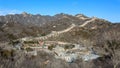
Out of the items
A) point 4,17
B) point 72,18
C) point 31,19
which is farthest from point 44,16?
point 72,18

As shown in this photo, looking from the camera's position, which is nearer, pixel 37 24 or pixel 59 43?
pixel 59 43

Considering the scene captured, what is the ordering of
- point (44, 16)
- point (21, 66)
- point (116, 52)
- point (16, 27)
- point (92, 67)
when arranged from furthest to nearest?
1. point (44, 16)
2. point (16, 27)
3. point (116, 52)
4. point (92, 67)
5. point (21, 66)

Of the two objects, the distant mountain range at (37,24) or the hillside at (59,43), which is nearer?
the hillside at (59,43)

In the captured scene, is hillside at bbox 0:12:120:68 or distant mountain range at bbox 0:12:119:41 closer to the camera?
hillside at bbox 0:12:120:68

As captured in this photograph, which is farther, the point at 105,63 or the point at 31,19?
the point at 31,19

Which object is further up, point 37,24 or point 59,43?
point 37,24

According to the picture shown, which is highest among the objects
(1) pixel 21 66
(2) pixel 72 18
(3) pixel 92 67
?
(2) pixel 72 18

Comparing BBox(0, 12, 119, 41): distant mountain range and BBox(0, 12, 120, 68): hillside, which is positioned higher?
BBox(0, 12, 119, 41): distant mountain range

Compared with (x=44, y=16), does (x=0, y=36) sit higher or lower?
lower

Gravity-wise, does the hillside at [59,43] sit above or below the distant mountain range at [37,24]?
below

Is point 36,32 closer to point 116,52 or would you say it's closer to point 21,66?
point 116,52

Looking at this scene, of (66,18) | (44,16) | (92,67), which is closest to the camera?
(92,67)
